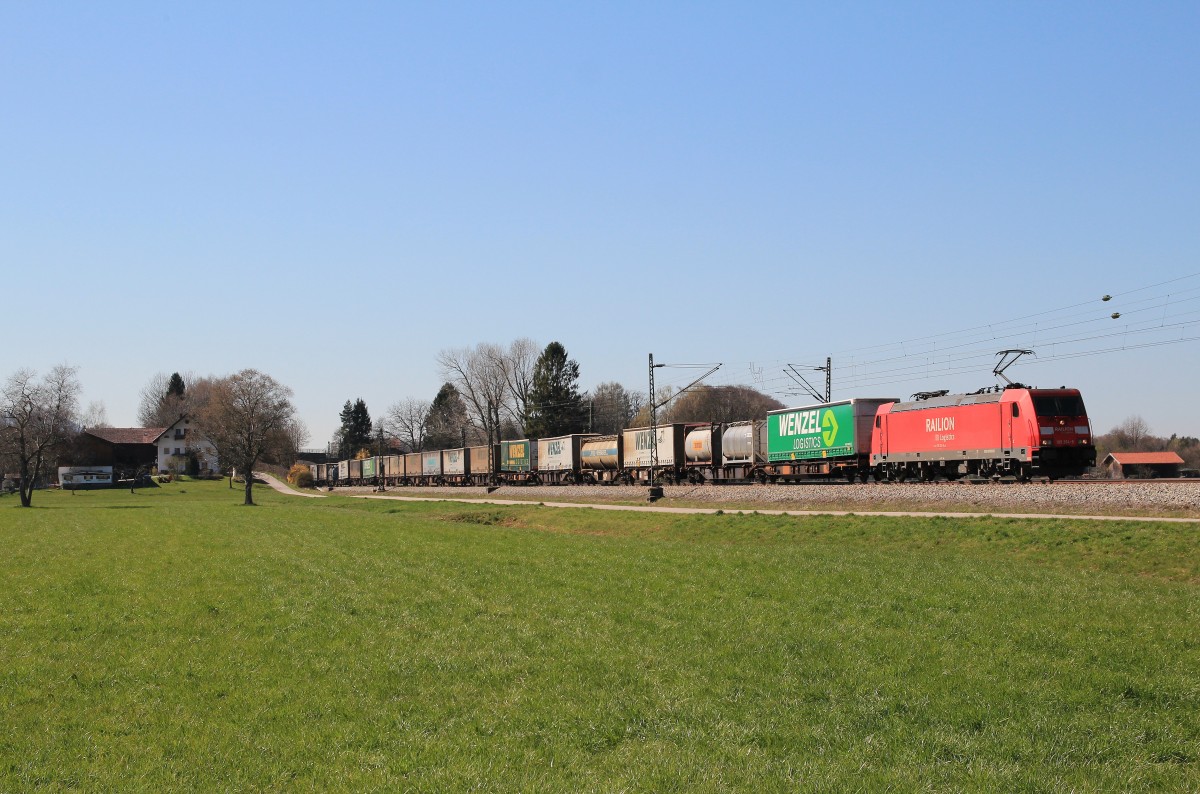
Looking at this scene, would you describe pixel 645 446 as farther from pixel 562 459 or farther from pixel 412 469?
pixel 412 469

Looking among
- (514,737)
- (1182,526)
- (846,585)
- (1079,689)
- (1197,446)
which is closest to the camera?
(514,737)

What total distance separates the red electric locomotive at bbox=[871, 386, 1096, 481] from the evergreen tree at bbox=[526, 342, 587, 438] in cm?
7848

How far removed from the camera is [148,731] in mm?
8758

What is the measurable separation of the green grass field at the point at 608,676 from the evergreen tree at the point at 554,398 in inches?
3834

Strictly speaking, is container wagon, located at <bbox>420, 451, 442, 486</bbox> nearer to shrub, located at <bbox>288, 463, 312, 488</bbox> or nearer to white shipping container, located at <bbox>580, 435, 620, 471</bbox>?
shrub, located at <bbox>288, 463, 312, 488</bbox>

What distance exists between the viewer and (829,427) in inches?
1753

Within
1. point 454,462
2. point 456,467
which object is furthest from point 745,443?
point 454,462

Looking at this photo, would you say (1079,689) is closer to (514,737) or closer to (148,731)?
(514,737)

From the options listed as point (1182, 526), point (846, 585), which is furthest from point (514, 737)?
point (1182, 526)

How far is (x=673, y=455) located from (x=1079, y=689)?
47.0m

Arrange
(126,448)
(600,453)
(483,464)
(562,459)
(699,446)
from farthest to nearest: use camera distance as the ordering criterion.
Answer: (126,448) → (483,464) → (562,459) → (600,453) → (699,446)

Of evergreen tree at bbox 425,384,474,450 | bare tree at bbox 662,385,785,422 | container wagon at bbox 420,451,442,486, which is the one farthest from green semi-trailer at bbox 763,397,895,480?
evergreen tree at bbox 425,384,474,450

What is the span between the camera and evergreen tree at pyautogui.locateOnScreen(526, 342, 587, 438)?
4646 inches

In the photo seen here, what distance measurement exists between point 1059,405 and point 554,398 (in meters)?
88.2
